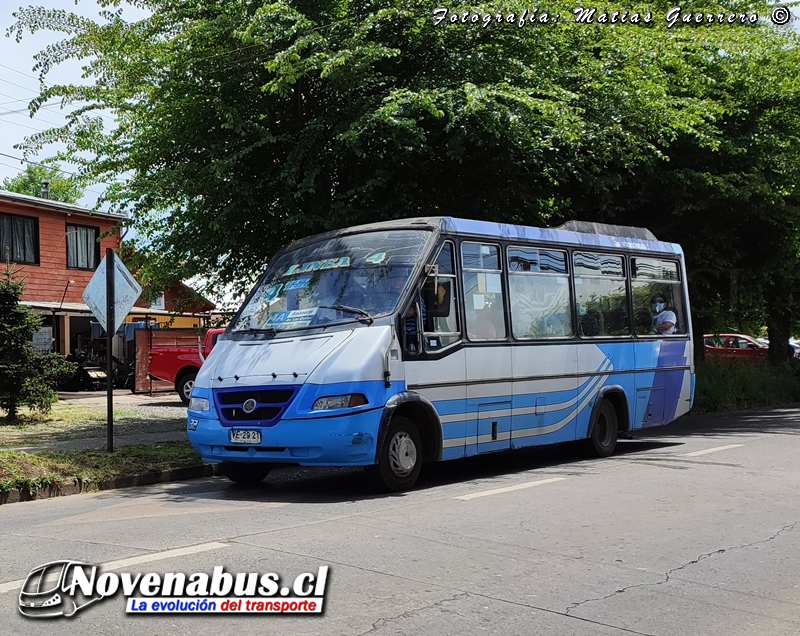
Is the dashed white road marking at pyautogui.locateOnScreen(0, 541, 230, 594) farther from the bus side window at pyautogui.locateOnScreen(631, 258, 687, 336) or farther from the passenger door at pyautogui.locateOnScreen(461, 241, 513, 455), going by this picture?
the bus side window at pyautogui.locateOnScreen(631, 258, 687, 336)

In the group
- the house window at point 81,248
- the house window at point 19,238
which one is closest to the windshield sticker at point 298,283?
the house window at point 19,238

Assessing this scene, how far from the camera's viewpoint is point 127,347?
28.9m

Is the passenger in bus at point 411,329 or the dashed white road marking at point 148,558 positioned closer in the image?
the dashed white road marking at point 148,558

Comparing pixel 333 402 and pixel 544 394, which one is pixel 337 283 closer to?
pixel 333 402

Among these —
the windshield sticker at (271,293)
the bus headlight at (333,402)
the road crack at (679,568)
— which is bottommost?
the road crack at (679,568)

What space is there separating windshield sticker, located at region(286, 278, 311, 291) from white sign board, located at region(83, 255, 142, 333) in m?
2.74

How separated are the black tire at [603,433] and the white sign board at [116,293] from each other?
20.5 ft

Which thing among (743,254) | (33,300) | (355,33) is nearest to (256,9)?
(355,33)

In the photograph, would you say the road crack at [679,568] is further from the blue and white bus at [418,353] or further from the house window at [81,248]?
the house window at [81,248]

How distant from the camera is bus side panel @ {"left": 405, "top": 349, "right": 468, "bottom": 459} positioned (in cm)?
1021

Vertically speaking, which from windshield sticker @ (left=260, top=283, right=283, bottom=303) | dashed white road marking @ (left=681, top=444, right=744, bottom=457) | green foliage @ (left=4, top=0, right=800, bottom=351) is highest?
green foliage @ (left=4, top=0, right=800, bottom=351)

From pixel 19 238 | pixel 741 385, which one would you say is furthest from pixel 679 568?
pixel 19 238

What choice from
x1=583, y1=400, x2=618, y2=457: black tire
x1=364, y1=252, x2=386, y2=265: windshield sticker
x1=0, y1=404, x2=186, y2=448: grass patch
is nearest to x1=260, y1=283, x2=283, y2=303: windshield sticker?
x1=364, y1=252, x2=386, y2=265: windshield sticker

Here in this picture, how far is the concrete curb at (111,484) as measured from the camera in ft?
32.8
